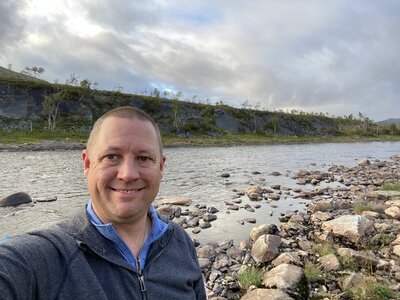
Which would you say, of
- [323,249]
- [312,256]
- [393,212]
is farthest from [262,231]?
[393,212]

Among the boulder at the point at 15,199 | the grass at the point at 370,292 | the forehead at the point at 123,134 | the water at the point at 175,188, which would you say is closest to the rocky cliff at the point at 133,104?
the water at the point at 175,188

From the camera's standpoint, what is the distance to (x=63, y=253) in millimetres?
2432

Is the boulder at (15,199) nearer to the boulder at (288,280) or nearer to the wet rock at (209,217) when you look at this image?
the wet rock at (209,217)

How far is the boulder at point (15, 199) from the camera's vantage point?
15.9m

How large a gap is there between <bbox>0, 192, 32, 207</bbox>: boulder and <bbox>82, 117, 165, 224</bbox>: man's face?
15480mm

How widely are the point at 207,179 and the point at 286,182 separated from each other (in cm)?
580

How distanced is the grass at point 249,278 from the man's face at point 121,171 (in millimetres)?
5307

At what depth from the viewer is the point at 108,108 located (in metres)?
79.7

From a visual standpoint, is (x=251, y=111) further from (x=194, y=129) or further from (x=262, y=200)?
(x=262, y=200)

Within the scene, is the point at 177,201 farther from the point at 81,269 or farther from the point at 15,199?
the point at 81,269

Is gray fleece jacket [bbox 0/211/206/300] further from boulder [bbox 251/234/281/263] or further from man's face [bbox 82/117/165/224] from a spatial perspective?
boulder [bbox 251/234/281/263]

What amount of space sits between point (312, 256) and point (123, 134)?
794 cm

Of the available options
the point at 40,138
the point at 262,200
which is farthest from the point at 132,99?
the point at 262,200

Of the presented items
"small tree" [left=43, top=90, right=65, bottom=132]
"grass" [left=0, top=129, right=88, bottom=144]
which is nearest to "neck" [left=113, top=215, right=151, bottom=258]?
"grass" [left=0, top=129, right=88, bottom=144]
